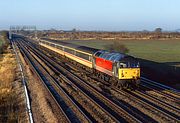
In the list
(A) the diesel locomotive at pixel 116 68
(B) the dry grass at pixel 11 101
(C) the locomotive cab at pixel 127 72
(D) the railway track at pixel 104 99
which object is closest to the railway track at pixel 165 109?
(D) the railway track at pixel 104 99

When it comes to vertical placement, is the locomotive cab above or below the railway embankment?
above

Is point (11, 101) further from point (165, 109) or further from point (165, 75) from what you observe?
point (165, 75)

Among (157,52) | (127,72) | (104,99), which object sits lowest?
(157,52)

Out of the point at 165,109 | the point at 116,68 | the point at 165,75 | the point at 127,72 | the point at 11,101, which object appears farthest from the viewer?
the point at 165,75

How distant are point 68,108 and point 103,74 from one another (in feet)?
33.6

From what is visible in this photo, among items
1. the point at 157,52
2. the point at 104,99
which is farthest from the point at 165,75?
the point at 157,52

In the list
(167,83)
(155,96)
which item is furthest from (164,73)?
(155,96)

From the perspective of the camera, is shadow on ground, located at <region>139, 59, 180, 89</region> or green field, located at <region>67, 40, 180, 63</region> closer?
shadow on ground, located at <region>139, 59, 180, 89</region>

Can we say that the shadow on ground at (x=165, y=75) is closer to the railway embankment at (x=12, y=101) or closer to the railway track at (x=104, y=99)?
the railway track at (x=104, y=99)

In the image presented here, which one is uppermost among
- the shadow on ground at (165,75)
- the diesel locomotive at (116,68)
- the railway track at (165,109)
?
the diesel locomotive at (116,68)

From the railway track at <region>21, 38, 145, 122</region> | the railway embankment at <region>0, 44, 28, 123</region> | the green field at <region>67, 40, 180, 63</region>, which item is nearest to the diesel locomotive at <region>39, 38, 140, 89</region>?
the railway track at <region>21, 38, 145, 122</region>

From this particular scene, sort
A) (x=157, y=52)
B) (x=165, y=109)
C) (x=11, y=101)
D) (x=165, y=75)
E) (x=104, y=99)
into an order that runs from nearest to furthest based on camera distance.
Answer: (x=165, y=109), (x=104, y=99), (x=11, y=101), (x=165, y=75), (x=157, y=52)

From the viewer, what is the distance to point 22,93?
25562 mm

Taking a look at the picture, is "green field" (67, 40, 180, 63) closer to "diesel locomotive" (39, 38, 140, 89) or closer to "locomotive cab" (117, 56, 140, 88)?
"diesel locomotive" (39, 38, 140, 89)
